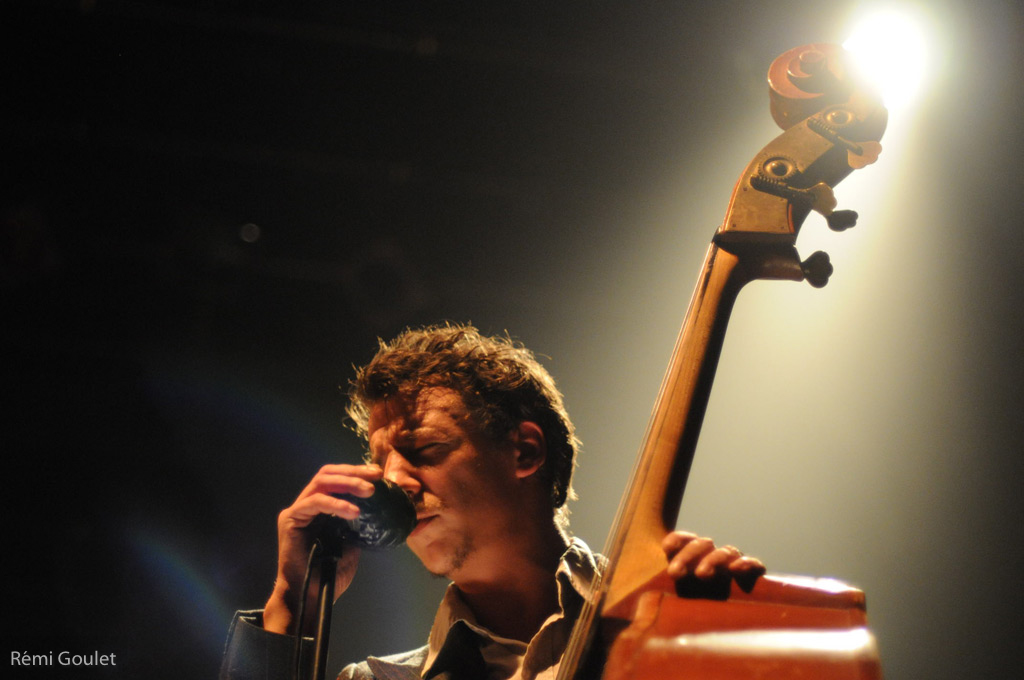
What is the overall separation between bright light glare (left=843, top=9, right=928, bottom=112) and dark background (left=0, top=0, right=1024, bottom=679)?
6cm

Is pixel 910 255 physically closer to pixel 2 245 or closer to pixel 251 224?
pixel 251 224

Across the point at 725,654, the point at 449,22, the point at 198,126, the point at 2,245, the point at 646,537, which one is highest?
the point at 449,22

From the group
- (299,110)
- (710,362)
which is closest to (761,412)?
Answer: (710,362)

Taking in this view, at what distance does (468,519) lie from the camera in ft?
5.67

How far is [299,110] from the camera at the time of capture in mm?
3045

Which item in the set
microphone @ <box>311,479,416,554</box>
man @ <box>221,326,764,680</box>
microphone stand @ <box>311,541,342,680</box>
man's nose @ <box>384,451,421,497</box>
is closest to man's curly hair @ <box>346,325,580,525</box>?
man @ <box>221,326,764,680</box>

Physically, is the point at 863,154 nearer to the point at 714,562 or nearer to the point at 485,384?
the point at 714,562

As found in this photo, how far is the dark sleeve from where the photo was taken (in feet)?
5.08

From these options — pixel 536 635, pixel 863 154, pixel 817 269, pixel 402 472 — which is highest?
pixel 863 154

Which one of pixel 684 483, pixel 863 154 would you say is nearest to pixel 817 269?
pixel 863 154

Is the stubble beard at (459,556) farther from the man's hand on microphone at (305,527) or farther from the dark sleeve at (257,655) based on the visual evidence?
the dark sleeve at (257,655)

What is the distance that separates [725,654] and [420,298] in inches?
98.5

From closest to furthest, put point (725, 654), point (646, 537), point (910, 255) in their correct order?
1. point (725, 654)
2. point (646, 537)
3. point (910, 255)

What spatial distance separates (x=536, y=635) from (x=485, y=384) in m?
0.68
